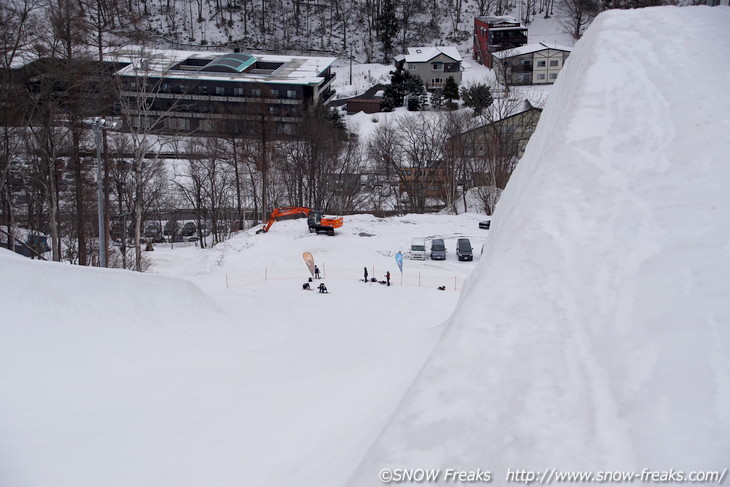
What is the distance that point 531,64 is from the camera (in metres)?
66.2

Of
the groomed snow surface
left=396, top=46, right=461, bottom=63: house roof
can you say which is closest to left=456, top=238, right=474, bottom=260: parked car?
the groomed snow surface

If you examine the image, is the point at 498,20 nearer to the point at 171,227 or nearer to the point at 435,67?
the point at 435,67

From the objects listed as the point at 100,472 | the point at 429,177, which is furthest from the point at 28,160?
the point at 429,177

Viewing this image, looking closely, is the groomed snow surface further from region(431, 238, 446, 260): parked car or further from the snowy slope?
region(431, 238, 446, 260): parked car

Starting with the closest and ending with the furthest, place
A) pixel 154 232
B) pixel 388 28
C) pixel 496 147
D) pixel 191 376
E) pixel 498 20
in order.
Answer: pixel 191 376 → pixel 496 147 → pixel 154 232 → pixel 498 20 → pixel 388 28

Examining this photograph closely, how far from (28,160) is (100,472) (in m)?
27.0

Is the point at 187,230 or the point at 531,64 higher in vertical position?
the point at 531,64

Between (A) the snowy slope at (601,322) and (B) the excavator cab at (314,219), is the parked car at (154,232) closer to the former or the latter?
(B) the excavator cab at (314,219)

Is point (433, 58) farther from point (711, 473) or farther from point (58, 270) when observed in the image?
point (711, 473)

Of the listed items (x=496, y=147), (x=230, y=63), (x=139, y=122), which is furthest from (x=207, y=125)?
(x=139, y=122)

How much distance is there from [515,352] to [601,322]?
823mm

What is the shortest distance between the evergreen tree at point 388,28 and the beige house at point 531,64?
17.1m

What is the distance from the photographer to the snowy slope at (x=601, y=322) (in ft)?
13.9

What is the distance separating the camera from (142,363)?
1336cm
